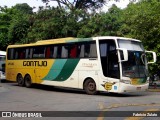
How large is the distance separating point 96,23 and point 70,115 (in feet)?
66.8

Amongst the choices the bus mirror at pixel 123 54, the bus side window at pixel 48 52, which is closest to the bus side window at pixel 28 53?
the bus side window at pixel 48 52

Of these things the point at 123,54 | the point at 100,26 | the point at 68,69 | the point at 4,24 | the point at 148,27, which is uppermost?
the point at 4,24

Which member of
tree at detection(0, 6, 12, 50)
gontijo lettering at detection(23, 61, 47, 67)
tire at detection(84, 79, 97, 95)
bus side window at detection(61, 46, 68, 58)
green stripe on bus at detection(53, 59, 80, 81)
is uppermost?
tree at detection(0, 6, 12, 50)

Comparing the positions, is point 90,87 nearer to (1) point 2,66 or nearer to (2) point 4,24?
(1) point 2,66

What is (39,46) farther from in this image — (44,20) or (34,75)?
(44,20)

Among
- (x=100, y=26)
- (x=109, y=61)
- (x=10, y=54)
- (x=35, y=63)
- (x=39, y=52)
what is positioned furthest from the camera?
(x=100, y=26)

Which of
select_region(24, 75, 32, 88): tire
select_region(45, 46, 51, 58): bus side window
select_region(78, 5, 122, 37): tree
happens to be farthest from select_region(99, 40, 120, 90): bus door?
select_region(78, 5, 122, 37): tree

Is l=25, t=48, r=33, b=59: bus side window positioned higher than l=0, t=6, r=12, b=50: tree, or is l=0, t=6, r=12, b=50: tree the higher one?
l=0, t=6, r=12, b=50: tree

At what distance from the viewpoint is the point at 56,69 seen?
22.5m

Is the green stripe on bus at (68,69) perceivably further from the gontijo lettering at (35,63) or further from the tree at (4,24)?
the tree at (4,24)

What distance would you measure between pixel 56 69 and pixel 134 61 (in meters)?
5.25

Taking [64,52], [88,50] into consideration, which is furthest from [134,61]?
[64,52]

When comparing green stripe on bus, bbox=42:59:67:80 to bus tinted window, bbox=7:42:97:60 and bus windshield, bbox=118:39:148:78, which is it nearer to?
bus tinted window, bbox=7:42:97:60

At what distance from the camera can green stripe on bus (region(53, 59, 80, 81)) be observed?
21.2m
